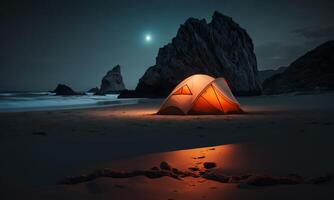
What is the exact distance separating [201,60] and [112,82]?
210ft

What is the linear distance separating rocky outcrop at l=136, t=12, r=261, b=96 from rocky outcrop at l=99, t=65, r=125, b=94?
181ft

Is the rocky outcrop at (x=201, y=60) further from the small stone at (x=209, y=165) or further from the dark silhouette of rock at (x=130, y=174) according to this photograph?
the dark silhouette of rock at (x=130, y=174)

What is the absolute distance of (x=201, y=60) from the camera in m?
53.1

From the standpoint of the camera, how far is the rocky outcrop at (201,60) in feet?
169

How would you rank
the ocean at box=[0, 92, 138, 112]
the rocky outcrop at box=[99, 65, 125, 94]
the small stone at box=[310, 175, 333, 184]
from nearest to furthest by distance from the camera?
the small stone at box=[310, 175, 333, 184] → the ocean at box=[0, 92, 138, 112] → the rocky outcrop at box=[99, 65, 125, 94]

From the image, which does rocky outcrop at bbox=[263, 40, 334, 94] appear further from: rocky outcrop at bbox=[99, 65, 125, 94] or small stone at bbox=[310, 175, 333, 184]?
rocky outcrop at bbox=[99, 65, 125, 94]

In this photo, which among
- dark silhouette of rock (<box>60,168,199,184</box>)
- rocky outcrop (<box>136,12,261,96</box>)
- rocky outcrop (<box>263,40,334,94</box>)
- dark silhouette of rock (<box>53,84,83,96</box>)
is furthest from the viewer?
dark silhouette of rock (<box>53,84,83,96</box>)

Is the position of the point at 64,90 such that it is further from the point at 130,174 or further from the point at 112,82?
the point at 130,174

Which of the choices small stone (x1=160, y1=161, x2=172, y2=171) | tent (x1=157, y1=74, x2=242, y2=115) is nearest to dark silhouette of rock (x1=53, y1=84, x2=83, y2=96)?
tent (x1=157, y1=74, x2=242, y2=115)

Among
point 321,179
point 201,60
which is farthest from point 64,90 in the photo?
point 321,179

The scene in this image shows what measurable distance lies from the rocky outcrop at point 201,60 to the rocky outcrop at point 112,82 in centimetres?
5529

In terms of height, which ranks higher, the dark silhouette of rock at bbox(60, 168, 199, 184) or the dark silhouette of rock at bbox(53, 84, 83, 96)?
the dark silhouette of rock at bbox(53, 84, 83, 96)

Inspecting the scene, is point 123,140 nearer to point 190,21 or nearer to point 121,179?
point 121,179

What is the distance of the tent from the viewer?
1309cm
